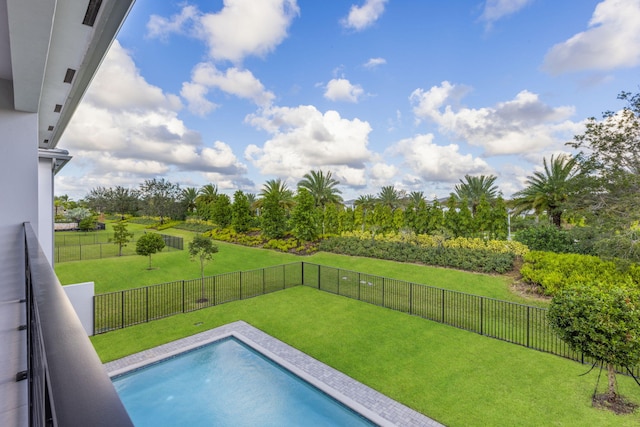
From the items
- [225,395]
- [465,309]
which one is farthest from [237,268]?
[465,309]

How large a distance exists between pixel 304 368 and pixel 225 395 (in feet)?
5.68

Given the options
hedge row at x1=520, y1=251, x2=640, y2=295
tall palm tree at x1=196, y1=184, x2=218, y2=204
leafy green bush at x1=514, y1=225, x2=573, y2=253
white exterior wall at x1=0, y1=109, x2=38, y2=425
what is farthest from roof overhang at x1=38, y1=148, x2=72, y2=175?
tall palm tree at x1=196, y1=184, x2=218, y2=204

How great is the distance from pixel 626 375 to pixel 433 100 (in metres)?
12.4

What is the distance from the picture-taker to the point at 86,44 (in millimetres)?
2910

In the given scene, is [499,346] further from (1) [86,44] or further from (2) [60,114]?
(2) [60,114]

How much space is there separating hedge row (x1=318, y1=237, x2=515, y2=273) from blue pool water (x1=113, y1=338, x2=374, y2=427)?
1027 centimetres

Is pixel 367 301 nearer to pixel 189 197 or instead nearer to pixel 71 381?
pixel 71 381

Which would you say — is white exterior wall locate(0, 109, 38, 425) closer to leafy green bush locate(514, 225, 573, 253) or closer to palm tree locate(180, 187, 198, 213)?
leafy green bush locate(514, 225, 573, 253)

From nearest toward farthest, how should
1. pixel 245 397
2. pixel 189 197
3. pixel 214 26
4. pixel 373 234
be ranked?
pixel 245 397
pixel 214 26
pixel 373 234
pixel 189 197

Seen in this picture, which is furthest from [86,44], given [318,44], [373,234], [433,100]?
[373,234]

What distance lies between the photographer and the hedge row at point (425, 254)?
13347mm

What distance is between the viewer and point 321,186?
27078 millimetres

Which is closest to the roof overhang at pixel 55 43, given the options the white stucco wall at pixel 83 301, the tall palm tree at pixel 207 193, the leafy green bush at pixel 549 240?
the white stucco wall at pixel 83 301

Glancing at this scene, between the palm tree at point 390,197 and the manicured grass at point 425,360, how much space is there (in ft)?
69.0
